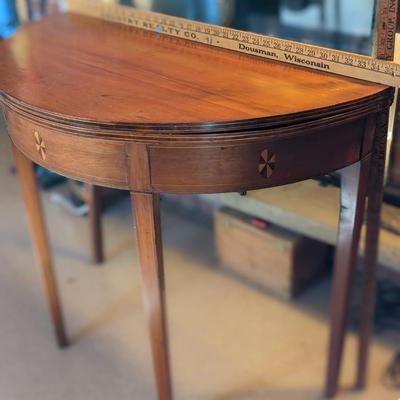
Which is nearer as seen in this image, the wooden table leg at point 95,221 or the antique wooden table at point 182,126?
the antique wooden table at point 182,126

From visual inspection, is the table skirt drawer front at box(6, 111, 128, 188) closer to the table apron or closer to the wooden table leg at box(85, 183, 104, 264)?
the table apron

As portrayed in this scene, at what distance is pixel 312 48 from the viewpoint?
88 cm

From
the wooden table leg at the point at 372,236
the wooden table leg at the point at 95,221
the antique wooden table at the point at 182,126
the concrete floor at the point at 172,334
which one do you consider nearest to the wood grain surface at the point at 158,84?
the antique wooden table at the point at 182,126

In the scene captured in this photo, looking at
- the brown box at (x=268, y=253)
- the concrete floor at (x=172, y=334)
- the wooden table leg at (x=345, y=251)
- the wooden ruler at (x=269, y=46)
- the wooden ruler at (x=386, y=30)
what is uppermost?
the wooden ruler at (x=386, y=30)

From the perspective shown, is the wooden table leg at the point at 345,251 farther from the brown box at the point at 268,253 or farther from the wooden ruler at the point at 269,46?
A: the brown box at the point at 268,253

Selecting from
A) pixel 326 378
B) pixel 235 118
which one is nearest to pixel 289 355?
pixel 326 378

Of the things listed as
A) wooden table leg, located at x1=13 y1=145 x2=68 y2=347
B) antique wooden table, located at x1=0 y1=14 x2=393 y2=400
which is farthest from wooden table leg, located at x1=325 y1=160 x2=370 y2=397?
Result: wooden table leg, located at x1=13 y1=145 x2=68 y2=347

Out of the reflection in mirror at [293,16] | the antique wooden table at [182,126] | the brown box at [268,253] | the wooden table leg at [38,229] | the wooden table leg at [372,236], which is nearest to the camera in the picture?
the antique wooden table at [182,126]

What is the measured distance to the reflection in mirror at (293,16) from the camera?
1219mm

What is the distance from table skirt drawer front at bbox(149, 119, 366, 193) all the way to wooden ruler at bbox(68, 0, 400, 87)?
92 millimetres

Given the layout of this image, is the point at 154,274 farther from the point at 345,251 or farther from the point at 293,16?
the point at 293,16

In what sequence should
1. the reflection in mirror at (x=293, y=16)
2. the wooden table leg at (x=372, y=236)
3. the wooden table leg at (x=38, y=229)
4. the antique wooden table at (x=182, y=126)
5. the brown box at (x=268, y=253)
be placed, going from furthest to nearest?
the brown box at (x=268, y=253), the reflection in mirror at (x=293, y=16), the wooden table leg at (x=38, y=229), the wooden table leg at (x=372, y=236), the antique wooden table at (x=182, y=126)

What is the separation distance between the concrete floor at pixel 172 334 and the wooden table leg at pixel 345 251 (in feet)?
0.37

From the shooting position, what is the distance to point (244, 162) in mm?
752
